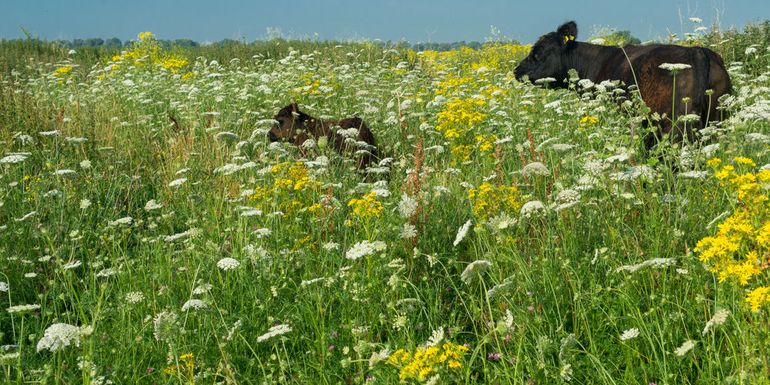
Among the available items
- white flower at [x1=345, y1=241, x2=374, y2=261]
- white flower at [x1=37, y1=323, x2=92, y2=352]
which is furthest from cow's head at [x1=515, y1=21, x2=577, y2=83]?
white flower at [x1=37, y1=323, x2=92, y2=352]

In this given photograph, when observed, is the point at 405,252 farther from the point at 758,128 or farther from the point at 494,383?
the point at 758,128

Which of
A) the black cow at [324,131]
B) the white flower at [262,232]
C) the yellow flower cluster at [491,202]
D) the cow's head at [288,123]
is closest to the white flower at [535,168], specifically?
the yellow flower cluster at [491,202]

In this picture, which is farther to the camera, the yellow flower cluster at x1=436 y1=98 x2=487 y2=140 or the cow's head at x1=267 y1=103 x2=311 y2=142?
the cow's head at x1=267 y1=103 x2=311 y2=142

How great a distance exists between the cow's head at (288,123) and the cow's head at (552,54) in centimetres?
326

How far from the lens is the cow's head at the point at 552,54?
364 inches

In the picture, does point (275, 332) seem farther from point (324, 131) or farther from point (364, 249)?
point (324, 131)

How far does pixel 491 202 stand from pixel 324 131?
358 centimetres

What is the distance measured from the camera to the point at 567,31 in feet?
30.5

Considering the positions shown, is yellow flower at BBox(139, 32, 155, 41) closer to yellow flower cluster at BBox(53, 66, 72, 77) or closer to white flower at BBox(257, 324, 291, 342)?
yellow flower cluster at BBox(53, 66, 72, 77)

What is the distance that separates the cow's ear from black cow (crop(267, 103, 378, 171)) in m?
3.18

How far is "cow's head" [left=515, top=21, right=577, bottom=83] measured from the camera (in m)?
9.23

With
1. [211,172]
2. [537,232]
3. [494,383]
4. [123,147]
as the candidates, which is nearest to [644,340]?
[494,383]

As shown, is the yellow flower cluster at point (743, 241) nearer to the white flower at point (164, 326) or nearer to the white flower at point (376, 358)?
the white flower at point (376, 358)

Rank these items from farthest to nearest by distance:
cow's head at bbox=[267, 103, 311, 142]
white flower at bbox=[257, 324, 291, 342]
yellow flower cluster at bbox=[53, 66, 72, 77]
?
1. yellow flower cluster at bbox=[53, 66, 72, 77]
2. cow's head at bbox=[267, 103, 311, 142]
3. white flower at bbox=[257, 324, 291, 342]
